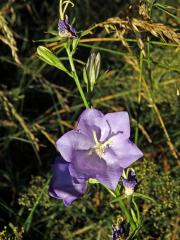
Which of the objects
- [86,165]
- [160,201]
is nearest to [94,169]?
[86,165]

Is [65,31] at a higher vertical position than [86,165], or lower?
higher

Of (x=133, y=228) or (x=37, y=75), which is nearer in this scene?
(x=133, y=228)

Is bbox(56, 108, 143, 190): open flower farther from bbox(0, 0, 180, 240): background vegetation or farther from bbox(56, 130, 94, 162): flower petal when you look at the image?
bbox(0, 0, 180, 240): background vegetation

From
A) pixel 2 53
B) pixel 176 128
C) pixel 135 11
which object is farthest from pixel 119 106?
pixel 135 11

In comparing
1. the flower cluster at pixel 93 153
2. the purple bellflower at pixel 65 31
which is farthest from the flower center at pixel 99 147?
the purple bellflower at pixel 65 31

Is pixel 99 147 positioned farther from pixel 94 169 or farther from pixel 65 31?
pixel 65 31

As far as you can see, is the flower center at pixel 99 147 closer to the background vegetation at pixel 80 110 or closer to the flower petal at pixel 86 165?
the flower petal at pixel 86 165

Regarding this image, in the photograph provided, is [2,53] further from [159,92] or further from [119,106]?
[159,92]
